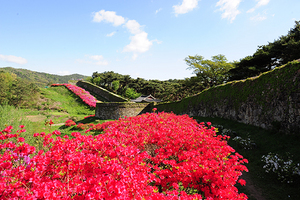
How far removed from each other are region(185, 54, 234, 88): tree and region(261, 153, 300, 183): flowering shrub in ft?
81.0

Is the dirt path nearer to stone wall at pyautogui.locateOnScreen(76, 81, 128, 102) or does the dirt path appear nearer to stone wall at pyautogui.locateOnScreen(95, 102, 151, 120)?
stone wall at pyautogui.locateOnScreen(95, 102, 151, 120)

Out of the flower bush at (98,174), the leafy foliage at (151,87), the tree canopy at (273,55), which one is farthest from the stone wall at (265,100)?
the leafy foliage at (151,87)

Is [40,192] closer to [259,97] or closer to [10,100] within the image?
[259,97]

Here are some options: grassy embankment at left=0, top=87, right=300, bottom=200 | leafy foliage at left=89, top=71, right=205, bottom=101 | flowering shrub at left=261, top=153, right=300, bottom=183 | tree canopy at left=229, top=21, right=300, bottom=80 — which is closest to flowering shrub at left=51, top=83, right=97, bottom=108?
leafy foliage at left=89, top=71, right=205, bottom=101

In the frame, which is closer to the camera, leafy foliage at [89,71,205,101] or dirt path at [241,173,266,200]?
dirt path at [241,173,266,200]

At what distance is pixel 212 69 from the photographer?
1142 inches

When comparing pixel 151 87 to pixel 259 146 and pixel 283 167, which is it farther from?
pixel 283 167

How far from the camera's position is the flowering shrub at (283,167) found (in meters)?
5.00

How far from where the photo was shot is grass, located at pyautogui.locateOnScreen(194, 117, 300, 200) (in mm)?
4717

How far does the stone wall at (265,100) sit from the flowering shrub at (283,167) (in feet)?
7.07

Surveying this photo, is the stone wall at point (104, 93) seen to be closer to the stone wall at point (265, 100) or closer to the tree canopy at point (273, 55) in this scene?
the stone wall at point (265, 100)

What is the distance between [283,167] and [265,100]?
5.13 m

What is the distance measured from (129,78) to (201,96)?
3766 cm

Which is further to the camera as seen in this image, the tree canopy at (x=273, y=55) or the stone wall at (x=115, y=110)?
the stone wall at (x=115, y=110)
